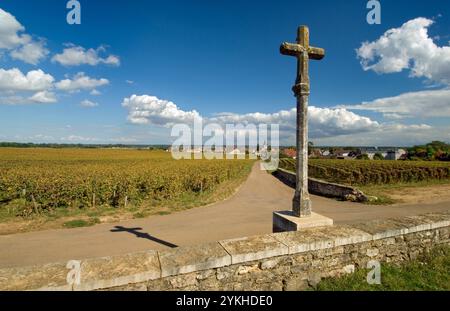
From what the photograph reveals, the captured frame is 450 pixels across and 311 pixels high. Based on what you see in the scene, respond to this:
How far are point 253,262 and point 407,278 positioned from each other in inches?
90.0

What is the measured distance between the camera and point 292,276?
2891mm

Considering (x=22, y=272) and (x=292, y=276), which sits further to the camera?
(x=292, y=276)

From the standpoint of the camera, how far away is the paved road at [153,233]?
5.77 metres

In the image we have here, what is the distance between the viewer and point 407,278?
126 inches

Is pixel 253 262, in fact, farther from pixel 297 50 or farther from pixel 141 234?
pixel 141 234

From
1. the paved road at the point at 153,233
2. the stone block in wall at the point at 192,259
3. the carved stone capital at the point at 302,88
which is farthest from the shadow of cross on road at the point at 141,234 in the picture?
the carved stone capital at the point at 302,88

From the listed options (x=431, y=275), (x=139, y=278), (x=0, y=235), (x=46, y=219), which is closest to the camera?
(x=139, y=278)

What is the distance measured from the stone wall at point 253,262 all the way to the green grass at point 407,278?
0.34 ft

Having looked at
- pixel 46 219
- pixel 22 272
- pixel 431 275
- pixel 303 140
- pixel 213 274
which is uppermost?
pixel 303 140

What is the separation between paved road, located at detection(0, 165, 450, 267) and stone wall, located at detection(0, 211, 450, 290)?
367 centimetres

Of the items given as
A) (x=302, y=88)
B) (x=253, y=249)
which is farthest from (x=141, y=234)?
(x=302, y=88)

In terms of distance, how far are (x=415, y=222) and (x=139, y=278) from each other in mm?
4204
